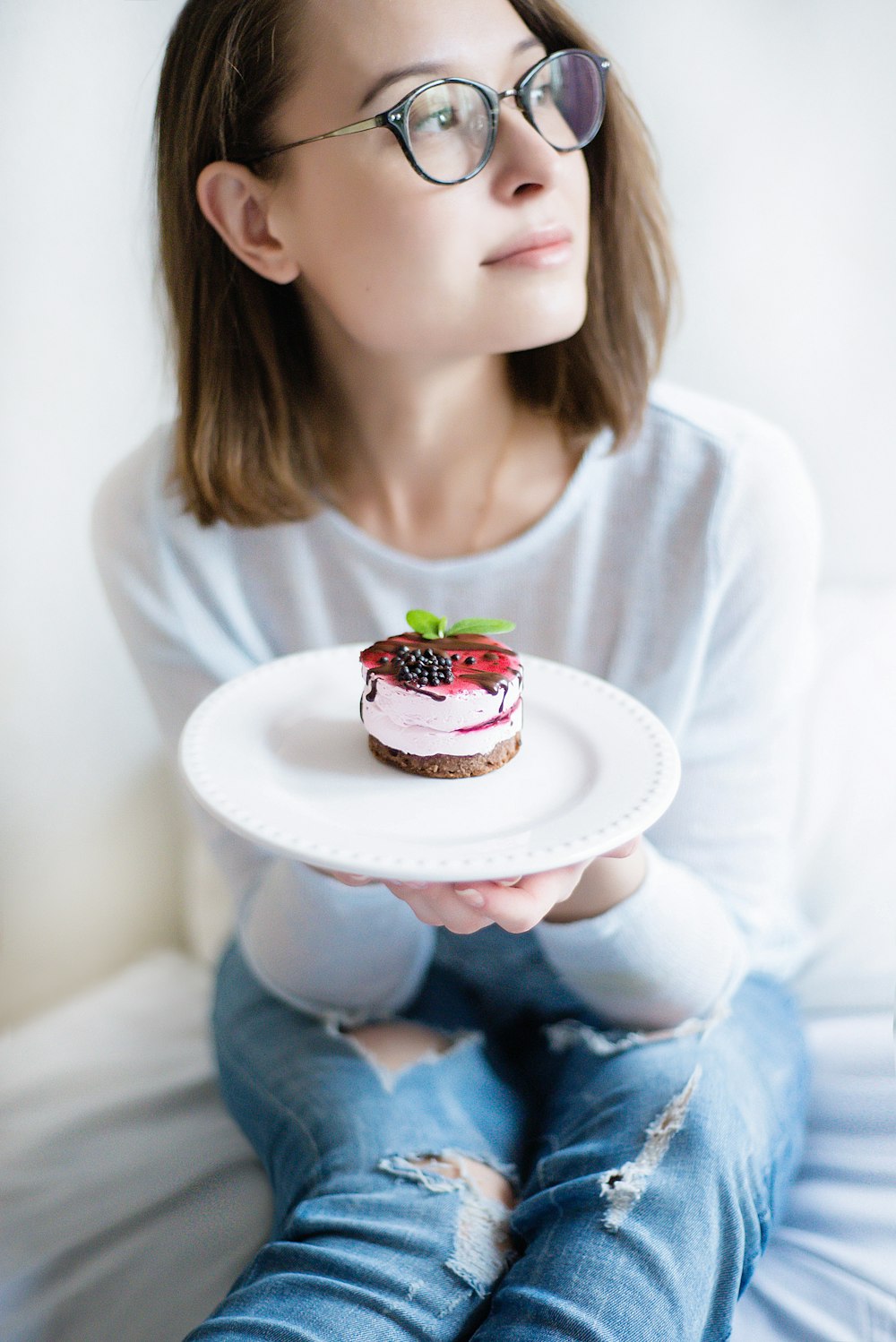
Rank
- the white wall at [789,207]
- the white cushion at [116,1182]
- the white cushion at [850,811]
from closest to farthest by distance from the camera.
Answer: the white cushion at [116,1182] → the white cushion at [850,811] → the white wall at [789,207]

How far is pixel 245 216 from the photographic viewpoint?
1383mm

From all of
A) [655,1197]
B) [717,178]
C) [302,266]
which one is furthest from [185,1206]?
[717,178]

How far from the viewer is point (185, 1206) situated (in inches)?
56.7

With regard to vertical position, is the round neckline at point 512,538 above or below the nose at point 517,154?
below

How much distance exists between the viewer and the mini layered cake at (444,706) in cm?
114

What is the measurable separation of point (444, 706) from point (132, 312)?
1065mm

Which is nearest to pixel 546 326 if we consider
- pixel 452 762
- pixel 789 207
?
pixel 452 762

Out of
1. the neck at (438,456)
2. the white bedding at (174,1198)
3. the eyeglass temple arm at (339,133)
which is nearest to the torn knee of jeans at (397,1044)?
the white bedding at (174,1198)

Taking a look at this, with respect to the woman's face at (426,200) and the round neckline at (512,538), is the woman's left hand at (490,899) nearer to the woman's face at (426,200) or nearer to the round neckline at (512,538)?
the round neckline at (512,538)

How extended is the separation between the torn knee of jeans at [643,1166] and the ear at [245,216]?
3.58 ft

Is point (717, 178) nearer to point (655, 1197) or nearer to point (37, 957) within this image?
point (655, 1197)

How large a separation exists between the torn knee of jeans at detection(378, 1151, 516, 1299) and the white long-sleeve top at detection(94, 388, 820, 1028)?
0.25m

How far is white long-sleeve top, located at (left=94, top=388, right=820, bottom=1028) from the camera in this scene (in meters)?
1.39

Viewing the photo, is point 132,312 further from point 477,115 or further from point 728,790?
point 728,790
